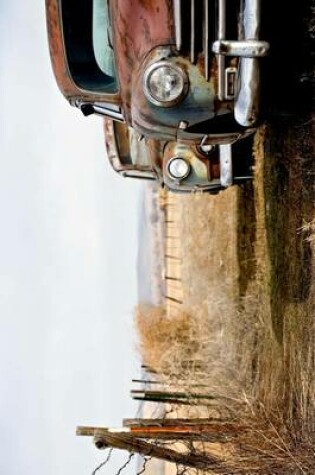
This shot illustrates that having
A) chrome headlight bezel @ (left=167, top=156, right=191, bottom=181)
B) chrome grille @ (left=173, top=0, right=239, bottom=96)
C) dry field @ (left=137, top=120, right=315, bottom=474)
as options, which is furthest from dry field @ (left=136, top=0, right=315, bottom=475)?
chrome headlight bezel @ (left=167, top=156, right=191, bottom=181)

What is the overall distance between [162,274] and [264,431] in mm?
11799

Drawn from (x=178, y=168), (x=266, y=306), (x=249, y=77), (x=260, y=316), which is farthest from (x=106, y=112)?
(x=260, y=316)

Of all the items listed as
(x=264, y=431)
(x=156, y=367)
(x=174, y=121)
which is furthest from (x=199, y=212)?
(x=174, y=121)

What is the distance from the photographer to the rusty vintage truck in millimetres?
5254

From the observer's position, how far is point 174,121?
222 inches

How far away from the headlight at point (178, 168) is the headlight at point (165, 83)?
2869 mm

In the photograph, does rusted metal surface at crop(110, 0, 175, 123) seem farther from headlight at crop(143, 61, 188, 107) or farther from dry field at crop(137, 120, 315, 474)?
dry field at crop(137, 120, 315, 474)

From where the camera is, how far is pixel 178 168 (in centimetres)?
836

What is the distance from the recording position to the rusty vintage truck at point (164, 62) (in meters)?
5.25

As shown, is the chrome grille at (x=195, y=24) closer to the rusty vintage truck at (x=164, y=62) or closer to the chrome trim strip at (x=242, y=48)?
the rusty vintage truck at (x=164, y=62)

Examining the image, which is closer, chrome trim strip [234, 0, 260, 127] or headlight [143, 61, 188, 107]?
chrome trim strip [234, 0, 260, 127]

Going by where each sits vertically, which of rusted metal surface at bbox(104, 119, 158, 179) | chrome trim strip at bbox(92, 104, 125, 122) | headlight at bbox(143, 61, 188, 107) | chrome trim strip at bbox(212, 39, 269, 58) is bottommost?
rusted metal surface at bbox(104, 119, 158, 179)

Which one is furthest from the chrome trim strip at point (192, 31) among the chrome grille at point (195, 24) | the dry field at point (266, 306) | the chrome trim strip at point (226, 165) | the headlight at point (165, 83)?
the chrome trim strip at point (226, 165)

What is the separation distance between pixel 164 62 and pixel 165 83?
139 mm
